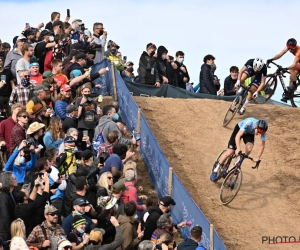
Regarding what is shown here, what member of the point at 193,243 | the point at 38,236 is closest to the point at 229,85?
the point at 193,243

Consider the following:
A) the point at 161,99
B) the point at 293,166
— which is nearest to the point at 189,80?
the point at 161,99

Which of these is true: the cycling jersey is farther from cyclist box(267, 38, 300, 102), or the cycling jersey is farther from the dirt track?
cyclist box(267, 38, 300, 102)

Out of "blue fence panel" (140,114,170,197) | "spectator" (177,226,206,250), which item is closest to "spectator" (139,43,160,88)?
"blue fence panel" (140,114,170,197)

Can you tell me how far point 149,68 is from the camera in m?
24.1

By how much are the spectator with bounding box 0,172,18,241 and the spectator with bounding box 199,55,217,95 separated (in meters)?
12.9

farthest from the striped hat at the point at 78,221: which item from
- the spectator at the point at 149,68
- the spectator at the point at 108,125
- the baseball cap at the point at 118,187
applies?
the spectator at the point at 149,68

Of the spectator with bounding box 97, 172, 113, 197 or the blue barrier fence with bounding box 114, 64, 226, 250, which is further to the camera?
the blue barrier fence with bounding box 114, 64, 226, 250

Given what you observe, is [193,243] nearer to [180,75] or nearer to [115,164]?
[115,164]

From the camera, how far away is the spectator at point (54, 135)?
52.1 feet

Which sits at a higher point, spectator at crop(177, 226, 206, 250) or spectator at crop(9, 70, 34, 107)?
spectator at crop(9, 70, 34, 107)

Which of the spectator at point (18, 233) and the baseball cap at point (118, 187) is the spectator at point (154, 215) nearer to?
the baseball cap at point (118, 187)

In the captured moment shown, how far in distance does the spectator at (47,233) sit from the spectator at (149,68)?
480 inches

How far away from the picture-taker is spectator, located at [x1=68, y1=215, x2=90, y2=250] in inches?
486

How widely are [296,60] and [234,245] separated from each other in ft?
24.9
